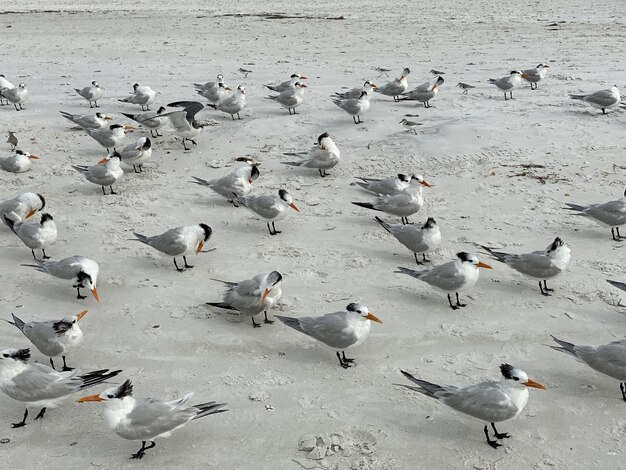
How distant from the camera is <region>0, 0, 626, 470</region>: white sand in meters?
5.27

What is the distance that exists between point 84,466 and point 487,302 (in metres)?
4.39

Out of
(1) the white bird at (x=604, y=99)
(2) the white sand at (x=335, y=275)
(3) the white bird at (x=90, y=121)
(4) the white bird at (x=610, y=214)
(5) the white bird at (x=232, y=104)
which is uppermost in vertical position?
(1) the white bird at (x=604, y=99)

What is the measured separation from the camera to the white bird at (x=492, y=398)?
515 cm

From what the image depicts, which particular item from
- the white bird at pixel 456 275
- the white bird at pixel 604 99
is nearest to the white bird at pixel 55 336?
the white bird at pixel 456 275

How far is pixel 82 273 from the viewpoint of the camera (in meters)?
7.07

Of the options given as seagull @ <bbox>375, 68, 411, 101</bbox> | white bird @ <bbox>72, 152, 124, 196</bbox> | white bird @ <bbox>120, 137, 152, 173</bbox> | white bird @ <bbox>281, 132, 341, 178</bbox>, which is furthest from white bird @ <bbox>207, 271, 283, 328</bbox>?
seagull @ <bbox>375, 68, 411, 101</bbox>

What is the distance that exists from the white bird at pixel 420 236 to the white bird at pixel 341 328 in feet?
6.32

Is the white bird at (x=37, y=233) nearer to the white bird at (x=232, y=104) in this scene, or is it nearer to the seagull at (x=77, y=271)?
the seagull at (x=77, y=271)

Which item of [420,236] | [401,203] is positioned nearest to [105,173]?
[401,203]

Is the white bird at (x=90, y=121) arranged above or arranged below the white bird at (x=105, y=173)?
above

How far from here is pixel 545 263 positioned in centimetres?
725

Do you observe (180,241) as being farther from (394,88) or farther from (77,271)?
(394,88)

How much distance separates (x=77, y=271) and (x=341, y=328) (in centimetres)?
305

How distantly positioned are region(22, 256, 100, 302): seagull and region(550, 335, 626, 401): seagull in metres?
4.72
